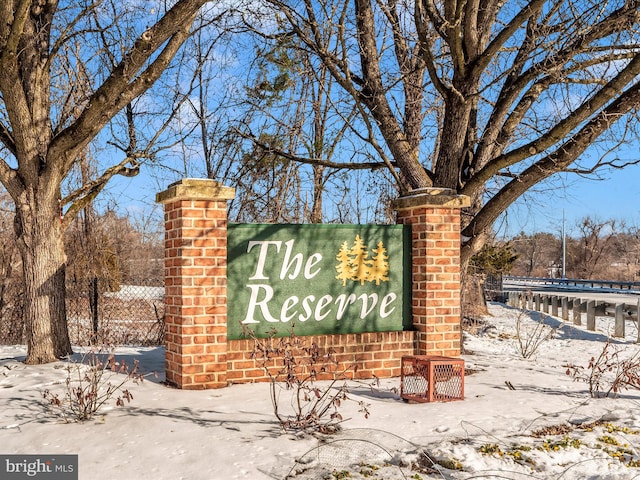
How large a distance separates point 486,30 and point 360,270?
13.9 ft

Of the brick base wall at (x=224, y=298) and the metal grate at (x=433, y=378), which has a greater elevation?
the brick base wall at (x=224, y=298)

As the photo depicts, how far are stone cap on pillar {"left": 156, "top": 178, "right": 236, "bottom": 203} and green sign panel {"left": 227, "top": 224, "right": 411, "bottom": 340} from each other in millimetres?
430

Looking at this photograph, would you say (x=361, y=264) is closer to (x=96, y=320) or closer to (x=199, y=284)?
(x=199, y=284)

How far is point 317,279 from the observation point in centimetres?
704

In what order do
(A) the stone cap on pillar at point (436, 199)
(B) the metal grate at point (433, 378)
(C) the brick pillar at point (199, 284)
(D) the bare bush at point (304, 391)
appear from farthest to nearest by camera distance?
(A) the stone cap on pillar at point (436, 199), (C) the brick pillar at point (199, 284), (B) the metal grate at point (433, 378), (D) the bare bush at point (304, 391)

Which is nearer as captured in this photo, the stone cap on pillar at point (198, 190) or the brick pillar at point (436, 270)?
the stone cap on pillar at point (198, 190)

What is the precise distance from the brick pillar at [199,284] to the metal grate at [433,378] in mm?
1947

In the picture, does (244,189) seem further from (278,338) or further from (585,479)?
(585,479)

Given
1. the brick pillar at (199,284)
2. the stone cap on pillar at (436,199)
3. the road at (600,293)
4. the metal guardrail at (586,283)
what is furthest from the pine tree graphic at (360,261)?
the metal guardrail at (586,283)

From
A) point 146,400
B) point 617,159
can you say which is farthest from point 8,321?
point 617,159

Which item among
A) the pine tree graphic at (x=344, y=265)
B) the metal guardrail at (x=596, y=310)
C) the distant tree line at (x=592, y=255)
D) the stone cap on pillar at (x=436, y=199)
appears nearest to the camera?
the pine tree graphic at (x=344, y=265)

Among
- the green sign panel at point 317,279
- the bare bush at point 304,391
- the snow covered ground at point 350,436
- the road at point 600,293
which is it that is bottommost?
the road at point 600,293

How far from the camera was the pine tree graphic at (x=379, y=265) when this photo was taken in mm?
7348

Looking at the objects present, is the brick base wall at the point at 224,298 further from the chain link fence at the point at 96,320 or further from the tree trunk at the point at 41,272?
the chain link fence at the point at 96,320
